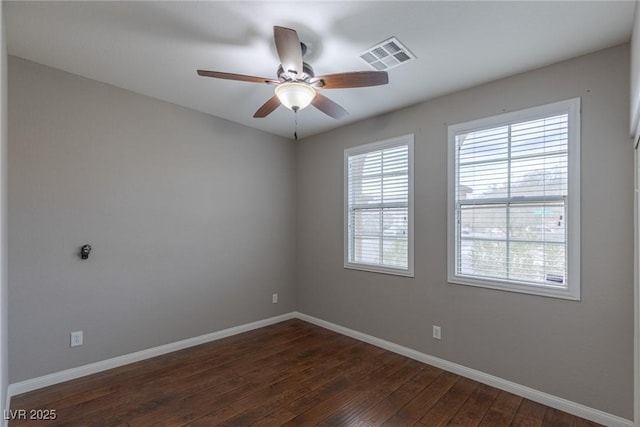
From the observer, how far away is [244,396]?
2.51m

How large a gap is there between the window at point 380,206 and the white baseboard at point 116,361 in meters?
1.71

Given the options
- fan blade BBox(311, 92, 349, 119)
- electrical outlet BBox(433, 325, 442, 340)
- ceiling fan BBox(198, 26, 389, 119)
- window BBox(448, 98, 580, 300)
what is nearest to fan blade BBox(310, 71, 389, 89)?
ceiling fan BBox(198, 26, 389, 119)

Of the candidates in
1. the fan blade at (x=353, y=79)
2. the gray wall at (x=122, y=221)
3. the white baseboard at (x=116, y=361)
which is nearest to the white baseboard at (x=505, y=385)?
the white baseboard at (x=116, y=361)

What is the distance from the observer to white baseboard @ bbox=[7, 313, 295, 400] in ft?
8.14

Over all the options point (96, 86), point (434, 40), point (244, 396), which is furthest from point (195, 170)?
point (434, 40)

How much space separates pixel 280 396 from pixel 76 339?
1.89 m

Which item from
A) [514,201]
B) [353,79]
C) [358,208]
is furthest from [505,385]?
[353,79]

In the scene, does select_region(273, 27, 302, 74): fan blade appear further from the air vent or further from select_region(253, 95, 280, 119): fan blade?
the air vent

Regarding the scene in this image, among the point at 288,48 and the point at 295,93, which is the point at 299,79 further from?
the point at 288,48

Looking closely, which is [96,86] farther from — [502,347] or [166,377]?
[502,347]

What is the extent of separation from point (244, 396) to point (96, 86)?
3.07 meters

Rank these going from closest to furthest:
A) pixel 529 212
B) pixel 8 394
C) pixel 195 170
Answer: pixel 8 394 < pixel 529 212 < pixel 195 170

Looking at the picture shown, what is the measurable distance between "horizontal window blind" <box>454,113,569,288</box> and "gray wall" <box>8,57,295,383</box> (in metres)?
2.56

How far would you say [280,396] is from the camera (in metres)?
2.52
